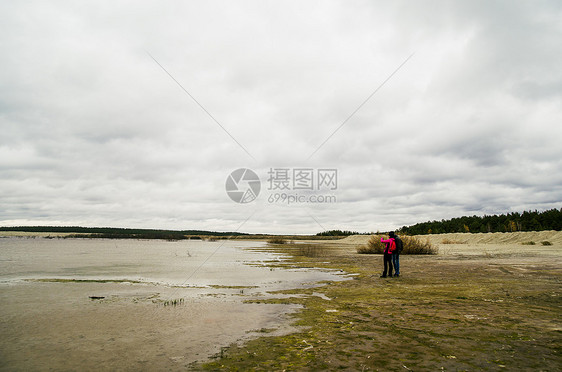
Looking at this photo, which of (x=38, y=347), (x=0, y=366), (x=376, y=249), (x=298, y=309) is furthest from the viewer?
(x=376, y=249)

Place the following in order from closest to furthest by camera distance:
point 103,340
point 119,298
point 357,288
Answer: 1. point 103,340
2. point 119,298
3. point 357,288

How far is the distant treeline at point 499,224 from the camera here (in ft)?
219

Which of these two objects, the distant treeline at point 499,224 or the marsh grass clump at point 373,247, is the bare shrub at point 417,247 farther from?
the distant treeline at point 499,224

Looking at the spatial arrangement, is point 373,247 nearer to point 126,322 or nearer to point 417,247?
point 417,247

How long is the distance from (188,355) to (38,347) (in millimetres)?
2777

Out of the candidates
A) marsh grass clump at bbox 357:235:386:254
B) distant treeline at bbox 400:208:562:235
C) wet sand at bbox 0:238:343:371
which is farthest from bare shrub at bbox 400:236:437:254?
distant treeline at bbox 400:208:562:235

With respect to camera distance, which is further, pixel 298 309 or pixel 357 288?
pixel 357 288

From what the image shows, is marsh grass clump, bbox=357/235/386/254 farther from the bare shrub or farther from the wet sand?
the wet sand

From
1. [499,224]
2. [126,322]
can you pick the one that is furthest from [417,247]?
[499,224]

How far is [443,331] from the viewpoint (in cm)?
650

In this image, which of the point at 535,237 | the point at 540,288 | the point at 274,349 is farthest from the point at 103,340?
the point at 535,237

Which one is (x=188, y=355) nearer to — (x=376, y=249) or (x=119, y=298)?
(x=119, y=298)

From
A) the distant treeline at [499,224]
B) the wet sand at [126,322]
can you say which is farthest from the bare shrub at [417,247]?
the distant treeline at [499,224]

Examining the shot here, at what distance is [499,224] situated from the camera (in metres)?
79.5
